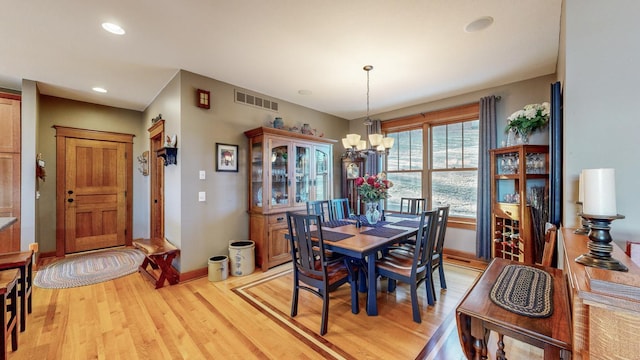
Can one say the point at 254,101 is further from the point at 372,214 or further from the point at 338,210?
the point at 372,214

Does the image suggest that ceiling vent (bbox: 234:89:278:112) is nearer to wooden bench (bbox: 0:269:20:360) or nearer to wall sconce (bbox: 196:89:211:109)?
wall sconce (bbox: 196:89:211:109)

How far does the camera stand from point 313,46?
2760 mm

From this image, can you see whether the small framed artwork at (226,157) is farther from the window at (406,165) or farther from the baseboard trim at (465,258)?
the baseboard trim at (465,258)

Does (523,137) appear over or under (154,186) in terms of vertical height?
over

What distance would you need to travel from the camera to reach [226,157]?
148 inches

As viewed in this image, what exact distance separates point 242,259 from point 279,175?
4.41 feet

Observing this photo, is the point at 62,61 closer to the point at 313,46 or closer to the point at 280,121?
the point at 280,121

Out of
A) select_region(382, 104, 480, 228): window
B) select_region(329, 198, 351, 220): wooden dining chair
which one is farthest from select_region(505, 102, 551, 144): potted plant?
select_region(329, 198, 351, 220): wooden dining chair

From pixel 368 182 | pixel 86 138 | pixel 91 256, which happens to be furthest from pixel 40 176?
pixel 368 182

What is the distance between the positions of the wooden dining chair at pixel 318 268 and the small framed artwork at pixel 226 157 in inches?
70.9

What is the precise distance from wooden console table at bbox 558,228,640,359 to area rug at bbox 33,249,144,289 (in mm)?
4495

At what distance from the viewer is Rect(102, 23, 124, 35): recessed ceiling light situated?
2.35 metres

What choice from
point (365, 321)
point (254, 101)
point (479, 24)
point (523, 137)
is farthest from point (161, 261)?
point (523, 137)

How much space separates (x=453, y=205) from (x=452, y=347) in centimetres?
292
